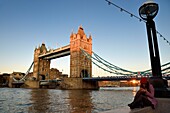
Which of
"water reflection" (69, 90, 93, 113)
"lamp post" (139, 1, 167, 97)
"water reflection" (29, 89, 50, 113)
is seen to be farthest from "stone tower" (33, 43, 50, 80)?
"lamp post" (139, 1, 167, 97)

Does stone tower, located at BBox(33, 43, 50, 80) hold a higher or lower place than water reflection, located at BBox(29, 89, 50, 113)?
higher

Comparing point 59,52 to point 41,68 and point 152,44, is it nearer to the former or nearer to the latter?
point 41,68

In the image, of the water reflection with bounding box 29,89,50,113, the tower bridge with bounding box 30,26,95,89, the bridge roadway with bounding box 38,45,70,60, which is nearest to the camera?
the water reflection with bounding box 29,89,50,113

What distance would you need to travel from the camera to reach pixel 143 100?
315 cm

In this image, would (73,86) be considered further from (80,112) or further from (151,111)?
(151,111)

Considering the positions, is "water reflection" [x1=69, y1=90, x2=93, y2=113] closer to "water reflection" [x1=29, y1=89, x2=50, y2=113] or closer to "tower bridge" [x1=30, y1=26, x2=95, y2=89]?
"water reflection" [x1=29, y1=89, x2=50, y2=113]

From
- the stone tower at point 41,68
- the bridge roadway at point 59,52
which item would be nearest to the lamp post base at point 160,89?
the bridge roadway at point 59,52

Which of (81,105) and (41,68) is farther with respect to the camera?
(41,68)

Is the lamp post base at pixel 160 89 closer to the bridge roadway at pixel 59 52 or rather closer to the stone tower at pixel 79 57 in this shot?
the stone tower at pixel 79 57

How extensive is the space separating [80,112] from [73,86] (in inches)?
1453

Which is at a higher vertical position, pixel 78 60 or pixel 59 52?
pixel 59 52

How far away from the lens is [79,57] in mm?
50969

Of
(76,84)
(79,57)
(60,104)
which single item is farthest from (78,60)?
(60,104)

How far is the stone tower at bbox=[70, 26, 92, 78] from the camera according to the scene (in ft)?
165
